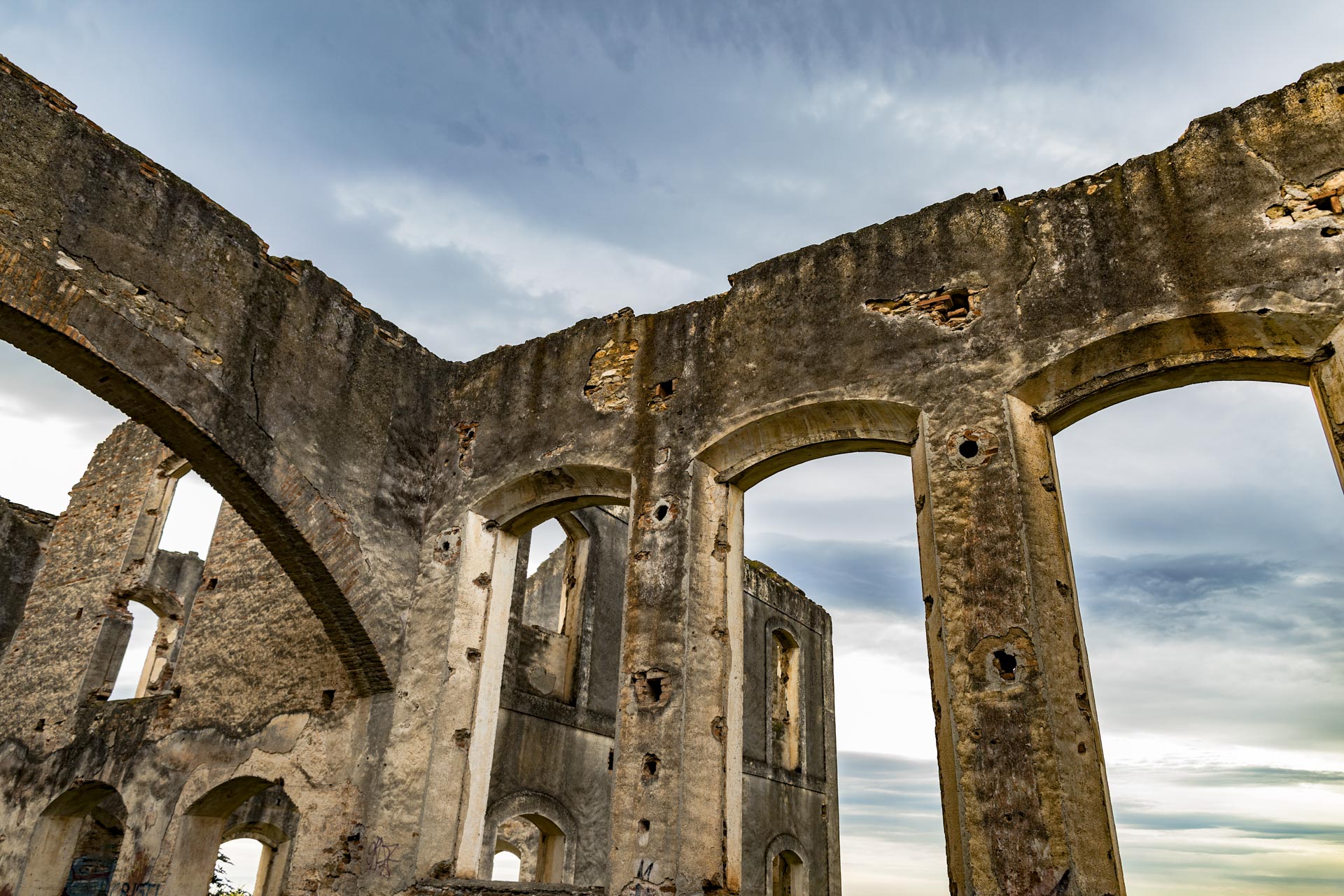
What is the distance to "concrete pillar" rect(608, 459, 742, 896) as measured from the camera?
5.36 m

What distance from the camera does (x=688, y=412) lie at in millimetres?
6668

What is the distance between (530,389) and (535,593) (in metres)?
8.70

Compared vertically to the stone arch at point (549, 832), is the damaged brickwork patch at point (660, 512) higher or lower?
higher

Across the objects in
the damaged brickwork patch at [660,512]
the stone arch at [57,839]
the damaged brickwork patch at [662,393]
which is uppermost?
the damaged brickwork patch at [662,393]

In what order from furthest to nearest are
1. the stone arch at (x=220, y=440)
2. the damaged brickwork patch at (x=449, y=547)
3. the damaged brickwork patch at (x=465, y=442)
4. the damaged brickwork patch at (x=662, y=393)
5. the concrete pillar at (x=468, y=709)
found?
the damaged brickwork patch at (x=465, y=442), the damaged brickwork patch at (x=449, y=547), the damaged brickwork patch at (x=662, y=393), the concrete pillar at (x=468, y=709), the stone arch at (x=220, y=440)

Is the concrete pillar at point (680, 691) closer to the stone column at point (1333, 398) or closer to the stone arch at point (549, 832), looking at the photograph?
the stone column at point (1333, 398)

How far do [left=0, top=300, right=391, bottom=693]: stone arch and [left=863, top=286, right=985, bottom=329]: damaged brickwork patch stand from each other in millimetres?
4286

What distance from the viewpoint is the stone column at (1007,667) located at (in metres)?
4.32

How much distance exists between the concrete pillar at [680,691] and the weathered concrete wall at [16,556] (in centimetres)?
1047

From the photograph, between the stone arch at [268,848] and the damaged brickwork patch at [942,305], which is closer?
the damaged brickwork patch at [942,305]

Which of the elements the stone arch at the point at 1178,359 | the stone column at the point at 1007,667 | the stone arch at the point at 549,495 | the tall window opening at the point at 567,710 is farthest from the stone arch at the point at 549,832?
→ the stone arch at the point at 1178,359

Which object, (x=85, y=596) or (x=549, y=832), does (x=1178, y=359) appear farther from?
(x=85, y=596)

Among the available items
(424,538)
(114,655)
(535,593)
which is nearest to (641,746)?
(424,538)

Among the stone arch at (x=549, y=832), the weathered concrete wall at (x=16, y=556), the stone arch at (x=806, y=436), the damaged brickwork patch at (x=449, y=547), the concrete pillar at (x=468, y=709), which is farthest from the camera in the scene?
the weathered concrete wall at (x=16, y=556)
